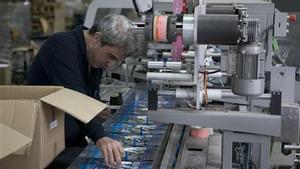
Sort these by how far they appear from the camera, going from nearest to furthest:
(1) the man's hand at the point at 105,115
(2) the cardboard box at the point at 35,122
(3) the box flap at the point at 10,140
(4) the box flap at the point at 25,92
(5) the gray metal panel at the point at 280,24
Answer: (3) the box flap at the point at 10,140 < (2) the cardboard box at the point at 35,122 < (4) the box flap at the point at 25,92 < (5) the gray metal panel at the point at 280,24 < (1) the man's hand at the point at 105,115

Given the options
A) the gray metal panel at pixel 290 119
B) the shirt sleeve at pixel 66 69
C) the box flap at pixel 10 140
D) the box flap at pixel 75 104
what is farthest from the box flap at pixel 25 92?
the gray metal panel at pixel 290 119

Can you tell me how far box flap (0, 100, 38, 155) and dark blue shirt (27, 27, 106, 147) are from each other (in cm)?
39

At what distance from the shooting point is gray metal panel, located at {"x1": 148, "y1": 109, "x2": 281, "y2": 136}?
1469mm

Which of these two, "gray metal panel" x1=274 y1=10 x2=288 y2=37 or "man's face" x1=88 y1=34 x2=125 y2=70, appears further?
"man's face" x1=88 y1=34 x2=125 y2=70

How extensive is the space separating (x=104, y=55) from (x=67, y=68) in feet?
0.81

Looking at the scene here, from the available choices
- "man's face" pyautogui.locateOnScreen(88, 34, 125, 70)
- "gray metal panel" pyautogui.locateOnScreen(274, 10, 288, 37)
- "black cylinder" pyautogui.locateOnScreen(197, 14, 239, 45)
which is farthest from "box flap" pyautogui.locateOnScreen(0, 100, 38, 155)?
"gray metal panel" pyautogui.locateOnScreen(274, 10, 288, 37)

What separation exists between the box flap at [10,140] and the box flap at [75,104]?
0.17 metres

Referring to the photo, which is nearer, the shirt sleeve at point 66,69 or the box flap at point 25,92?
the box flap at point 25,92

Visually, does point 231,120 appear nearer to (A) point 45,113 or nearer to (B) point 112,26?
(A) point 45,113

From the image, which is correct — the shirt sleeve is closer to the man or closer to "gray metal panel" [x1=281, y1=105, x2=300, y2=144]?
the man

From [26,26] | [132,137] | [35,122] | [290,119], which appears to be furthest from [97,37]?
[26,26]

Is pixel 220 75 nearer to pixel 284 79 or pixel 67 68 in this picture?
pixel 284 79

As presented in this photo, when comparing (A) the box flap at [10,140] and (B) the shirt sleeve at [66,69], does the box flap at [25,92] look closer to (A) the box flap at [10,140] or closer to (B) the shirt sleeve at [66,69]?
(B) the shirt sleeve at [66,69]

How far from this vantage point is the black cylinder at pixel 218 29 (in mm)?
1309
